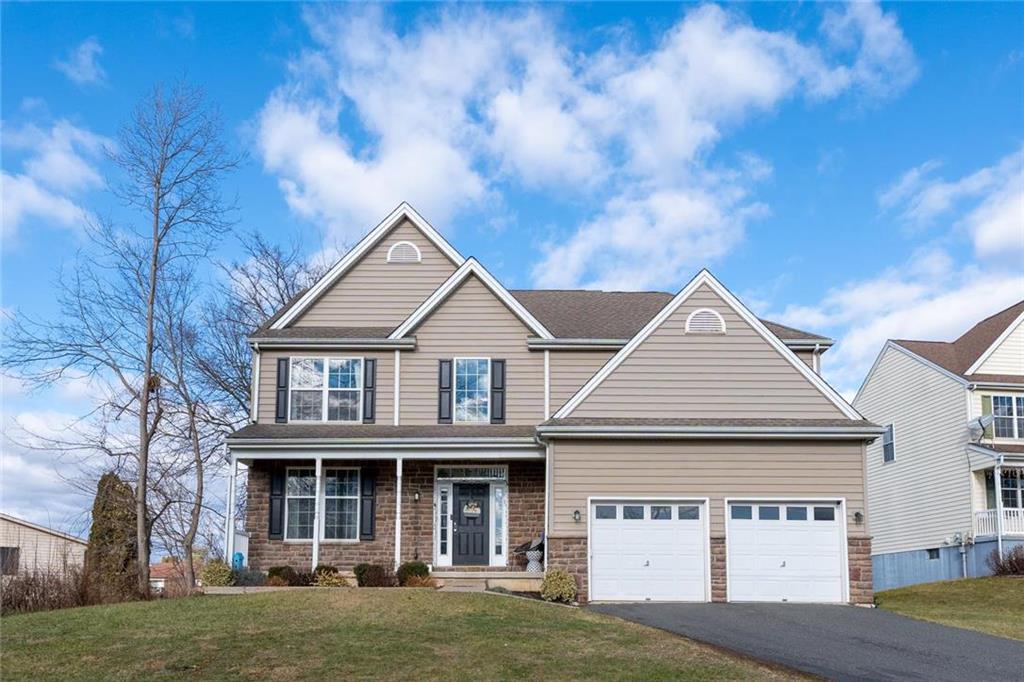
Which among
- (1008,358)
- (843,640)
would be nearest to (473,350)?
(843,640)

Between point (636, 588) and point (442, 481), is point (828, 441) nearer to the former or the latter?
point (636, 588)

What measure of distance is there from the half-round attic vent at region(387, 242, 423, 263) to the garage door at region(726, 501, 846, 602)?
962 centimetres

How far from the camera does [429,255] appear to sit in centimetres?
2562

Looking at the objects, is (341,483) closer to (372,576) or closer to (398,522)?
(398,522)

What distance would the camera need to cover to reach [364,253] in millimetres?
25375

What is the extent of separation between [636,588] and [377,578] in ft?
16.9

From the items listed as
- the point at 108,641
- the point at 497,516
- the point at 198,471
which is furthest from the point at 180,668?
the point at 198,471

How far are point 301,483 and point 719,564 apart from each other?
30.5 ft

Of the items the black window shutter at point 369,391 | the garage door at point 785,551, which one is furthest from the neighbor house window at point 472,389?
the garage door at point 785,551

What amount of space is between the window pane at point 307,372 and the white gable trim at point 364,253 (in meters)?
1.00

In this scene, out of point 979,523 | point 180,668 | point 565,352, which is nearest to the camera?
point 180,668

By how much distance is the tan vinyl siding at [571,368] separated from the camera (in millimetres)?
24453

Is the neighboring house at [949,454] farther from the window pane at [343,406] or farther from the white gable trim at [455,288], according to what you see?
the window pane at [343,406]

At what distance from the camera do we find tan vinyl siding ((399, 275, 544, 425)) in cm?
2434
